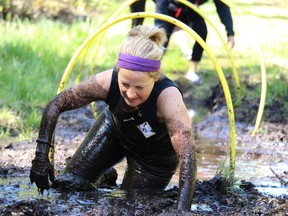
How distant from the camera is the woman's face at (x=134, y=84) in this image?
14.3 ft

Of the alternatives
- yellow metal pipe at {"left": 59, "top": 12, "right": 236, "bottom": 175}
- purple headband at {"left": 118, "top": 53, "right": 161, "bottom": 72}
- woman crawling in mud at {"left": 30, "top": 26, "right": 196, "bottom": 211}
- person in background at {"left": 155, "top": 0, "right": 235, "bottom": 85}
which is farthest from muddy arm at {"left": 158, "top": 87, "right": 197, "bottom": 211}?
person in background at {"left": 155, "top": 0, "right": 235, "bottom": 85}

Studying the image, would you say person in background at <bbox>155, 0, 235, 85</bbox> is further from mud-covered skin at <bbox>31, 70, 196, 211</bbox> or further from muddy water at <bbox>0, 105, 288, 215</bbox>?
mud-covered skin at <bbox>31, 70, 196, 211</bbox>

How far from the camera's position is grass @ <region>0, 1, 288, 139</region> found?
25.5 ft

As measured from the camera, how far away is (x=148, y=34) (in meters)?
4.53

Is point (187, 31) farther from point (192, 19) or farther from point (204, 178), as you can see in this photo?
point (192, 19)

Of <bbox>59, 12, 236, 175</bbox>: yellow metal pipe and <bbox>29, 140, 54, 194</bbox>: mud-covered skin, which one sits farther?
<bbox>59, 12, 236, 175</bbox>: yellow metal pipe

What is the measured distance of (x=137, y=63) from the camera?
436 centimetres

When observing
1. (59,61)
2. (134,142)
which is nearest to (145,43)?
(134,142)

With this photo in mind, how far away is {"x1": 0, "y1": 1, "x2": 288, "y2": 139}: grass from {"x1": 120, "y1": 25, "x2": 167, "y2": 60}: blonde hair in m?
2.53

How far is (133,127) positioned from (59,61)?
196 inches

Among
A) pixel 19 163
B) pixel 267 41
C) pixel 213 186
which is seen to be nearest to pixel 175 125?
pixel 213 186

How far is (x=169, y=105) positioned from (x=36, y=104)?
12.1ft

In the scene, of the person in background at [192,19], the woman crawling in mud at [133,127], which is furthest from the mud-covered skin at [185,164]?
the person in background at [192,19]

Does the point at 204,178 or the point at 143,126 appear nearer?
the point at 143,126
